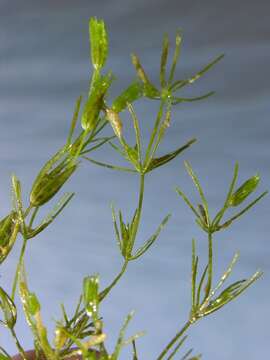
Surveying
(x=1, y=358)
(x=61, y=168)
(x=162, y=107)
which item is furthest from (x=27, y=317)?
(x=162, y=107)

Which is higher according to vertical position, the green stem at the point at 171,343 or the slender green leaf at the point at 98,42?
the slender green leaf at the point at 98,42

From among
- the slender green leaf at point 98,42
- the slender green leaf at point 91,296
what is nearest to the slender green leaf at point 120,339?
the slender green leaf at point 91,296

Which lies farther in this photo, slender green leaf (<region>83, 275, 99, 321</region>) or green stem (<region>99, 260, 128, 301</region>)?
green stem (<region>99, 260, 128, 301</region>)

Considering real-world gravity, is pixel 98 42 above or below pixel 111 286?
above

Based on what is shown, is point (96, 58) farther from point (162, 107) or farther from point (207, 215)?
point (207, 215)

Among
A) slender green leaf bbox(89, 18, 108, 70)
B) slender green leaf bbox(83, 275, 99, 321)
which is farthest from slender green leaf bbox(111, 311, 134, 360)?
slender green leaf bbox(89, 18, 108, 70)

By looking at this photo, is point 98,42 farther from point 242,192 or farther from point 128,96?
point 242,192

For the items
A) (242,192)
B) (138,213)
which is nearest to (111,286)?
(138,213)

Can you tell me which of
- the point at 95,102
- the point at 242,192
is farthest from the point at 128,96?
the point at 242,192

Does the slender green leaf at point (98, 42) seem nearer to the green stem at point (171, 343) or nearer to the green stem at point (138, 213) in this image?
the green stem at point (138, 213)

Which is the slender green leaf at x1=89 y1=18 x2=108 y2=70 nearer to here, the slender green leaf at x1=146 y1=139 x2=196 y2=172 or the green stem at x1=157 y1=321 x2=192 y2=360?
the slender green leaf at x1=146 y1=139 x2=196 y2=172

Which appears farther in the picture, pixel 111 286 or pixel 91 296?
pixel 111 286

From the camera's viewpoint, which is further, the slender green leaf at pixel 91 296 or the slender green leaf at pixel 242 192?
the slender green leaf at pixel 242 192
